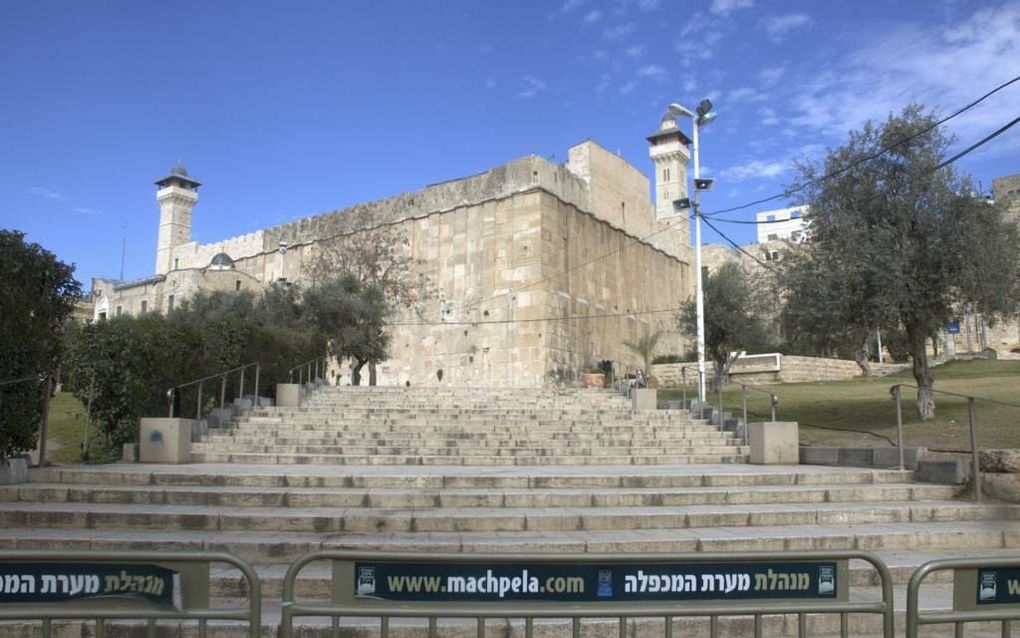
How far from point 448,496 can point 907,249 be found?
998cm

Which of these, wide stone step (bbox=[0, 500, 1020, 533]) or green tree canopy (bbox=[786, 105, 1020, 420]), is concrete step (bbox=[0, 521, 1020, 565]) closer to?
wide stone step (bbox=[0, 500, 1020, 533])

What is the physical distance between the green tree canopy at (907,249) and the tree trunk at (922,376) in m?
0.02

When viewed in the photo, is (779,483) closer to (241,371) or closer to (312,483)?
(312,483)


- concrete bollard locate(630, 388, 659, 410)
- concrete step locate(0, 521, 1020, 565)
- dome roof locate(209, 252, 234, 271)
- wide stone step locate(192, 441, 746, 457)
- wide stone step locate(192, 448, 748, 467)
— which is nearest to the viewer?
concrete step locate(0, 521, 1020, 565)

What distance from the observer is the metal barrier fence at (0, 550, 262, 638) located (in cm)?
273

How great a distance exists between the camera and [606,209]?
4138 cm

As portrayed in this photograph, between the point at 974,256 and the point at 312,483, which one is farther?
the point at 974,256

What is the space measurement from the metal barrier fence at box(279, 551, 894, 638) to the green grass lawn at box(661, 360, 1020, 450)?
8202mm

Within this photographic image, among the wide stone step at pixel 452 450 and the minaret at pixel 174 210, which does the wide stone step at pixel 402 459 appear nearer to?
the wide stone step at pixel 452 450

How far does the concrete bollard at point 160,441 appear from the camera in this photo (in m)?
9.33

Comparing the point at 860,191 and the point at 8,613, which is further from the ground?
the point at 860,191

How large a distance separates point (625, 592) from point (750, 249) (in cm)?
5837

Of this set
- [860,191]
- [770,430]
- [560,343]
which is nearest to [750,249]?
[560,343]

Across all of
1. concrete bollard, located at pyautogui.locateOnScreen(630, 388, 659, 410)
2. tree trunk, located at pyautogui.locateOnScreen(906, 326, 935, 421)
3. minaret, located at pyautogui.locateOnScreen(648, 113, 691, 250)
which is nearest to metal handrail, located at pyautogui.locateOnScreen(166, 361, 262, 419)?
concrete bollard, located at pyautogui.locateOnScreen(630, 388, 659, 410)
